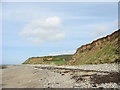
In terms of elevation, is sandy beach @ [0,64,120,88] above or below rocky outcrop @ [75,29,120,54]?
below

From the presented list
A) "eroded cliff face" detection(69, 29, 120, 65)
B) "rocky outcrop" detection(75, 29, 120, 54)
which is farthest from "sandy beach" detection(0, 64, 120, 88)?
"rocky outcrop" detection(75, 29, 120, 54)

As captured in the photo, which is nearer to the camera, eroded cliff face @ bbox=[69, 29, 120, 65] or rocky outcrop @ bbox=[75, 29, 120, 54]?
eroded cliff face @ bbox=[69, 29, 120, 65]

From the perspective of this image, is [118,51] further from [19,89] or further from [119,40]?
[19,89]

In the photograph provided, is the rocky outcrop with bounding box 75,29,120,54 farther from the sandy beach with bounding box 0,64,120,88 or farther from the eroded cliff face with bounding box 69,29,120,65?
the sandy beach with bounding box 0,64,120,88

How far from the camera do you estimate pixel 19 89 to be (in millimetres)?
17422

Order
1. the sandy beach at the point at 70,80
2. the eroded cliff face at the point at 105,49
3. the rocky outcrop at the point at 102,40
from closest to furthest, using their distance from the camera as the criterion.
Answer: the sandy beach at the point at 70,80 < the eroded cliff face at the point at 105,49 < the rocky outcrop at the point at 102,40

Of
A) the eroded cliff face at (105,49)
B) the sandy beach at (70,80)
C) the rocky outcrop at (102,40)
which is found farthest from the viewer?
the rocky outcrop at (102,40)

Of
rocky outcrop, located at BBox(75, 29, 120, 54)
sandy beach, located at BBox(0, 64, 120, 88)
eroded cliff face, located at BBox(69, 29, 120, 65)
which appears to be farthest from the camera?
rocky outcrop, located at BBox(75, 29, 120, 54)

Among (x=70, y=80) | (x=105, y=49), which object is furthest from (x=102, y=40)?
(x=70, y=80)

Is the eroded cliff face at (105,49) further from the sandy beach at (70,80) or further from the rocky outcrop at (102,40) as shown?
the sandy beach at (70,80)

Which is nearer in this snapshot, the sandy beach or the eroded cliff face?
the sandy beach

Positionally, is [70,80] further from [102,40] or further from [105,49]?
[102,40]

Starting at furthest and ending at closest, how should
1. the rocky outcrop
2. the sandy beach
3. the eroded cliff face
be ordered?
the rocky outcrop
the eroded cliff face
the sandy beach

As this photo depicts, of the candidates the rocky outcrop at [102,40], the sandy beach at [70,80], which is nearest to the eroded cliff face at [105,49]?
the rocky outcrop at [102,40]
